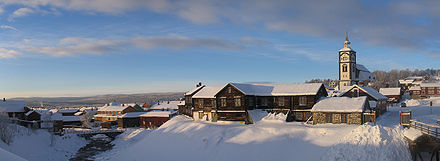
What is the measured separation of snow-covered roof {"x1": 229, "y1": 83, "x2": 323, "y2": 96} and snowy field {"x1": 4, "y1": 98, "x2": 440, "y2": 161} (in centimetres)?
354

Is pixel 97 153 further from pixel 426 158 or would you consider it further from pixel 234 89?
pixel 426 158

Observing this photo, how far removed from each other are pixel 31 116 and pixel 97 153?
30.0 meters

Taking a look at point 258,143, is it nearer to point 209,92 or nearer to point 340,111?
point 340,111

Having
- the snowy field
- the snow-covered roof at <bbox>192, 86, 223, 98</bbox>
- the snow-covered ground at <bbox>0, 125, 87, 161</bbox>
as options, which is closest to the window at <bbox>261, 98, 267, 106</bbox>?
the snowy field

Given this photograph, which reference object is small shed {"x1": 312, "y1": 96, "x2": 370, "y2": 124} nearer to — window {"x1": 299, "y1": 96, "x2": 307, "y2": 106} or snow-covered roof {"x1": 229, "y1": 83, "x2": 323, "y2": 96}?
window {"x1": 299, "y1": 96, "x2": 307, "y2": 106}

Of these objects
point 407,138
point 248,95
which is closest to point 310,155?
point 407,138

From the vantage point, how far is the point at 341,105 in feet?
125

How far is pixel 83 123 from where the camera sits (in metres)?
72.8

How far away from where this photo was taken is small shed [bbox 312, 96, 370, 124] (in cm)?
3622

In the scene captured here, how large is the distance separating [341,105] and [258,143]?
12.9 metres

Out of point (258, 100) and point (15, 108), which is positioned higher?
point (258, 100)

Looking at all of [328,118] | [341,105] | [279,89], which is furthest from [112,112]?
[341,105]

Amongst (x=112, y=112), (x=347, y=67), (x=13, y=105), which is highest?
(x=347, y=67)

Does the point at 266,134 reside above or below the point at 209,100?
below
